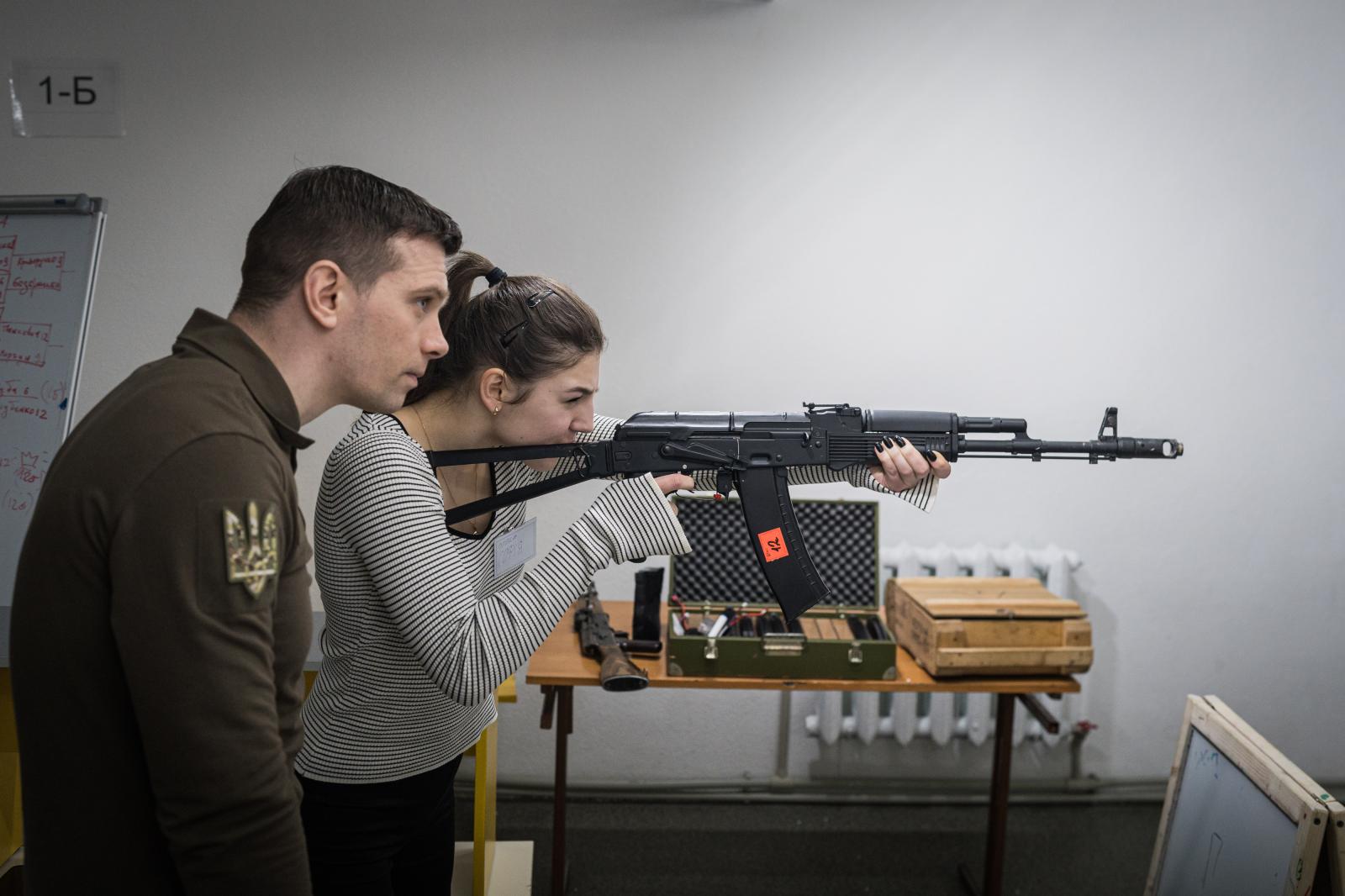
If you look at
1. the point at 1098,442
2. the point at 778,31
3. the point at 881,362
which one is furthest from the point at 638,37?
the point at 1098,442

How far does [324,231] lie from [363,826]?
0.92 meters

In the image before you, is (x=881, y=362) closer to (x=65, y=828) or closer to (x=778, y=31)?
(x=778, y=31)

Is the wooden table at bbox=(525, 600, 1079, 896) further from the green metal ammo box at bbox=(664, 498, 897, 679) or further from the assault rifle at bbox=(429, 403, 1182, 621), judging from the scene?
the assault rifle at bbox=(429, 403, 1182, 621)

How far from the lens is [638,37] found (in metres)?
3.02

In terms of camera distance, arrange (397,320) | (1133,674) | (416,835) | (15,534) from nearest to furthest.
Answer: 1. (397,320)
2. (416,835)
3. (15,534)
4. (1133,674)

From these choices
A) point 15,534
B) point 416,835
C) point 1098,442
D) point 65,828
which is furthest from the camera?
point 15,534

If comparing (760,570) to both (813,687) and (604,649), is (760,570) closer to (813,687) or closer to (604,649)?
(813,687)

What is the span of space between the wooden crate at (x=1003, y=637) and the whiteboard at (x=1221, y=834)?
366mm

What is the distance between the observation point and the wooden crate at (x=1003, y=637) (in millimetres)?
2477

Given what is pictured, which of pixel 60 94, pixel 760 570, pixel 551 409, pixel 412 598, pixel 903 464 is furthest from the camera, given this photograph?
pixel 60 94

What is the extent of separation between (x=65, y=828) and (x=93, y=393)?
272 cm

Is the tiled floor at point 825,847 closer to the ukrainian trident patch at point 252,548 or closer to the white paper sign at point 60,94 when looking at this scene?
the ukrainian trident patch at point 252,548

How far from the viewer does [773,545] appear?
1.98m

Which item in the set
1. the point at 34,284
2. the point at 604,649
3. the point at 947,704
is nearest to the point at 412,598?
the point at 604,649
